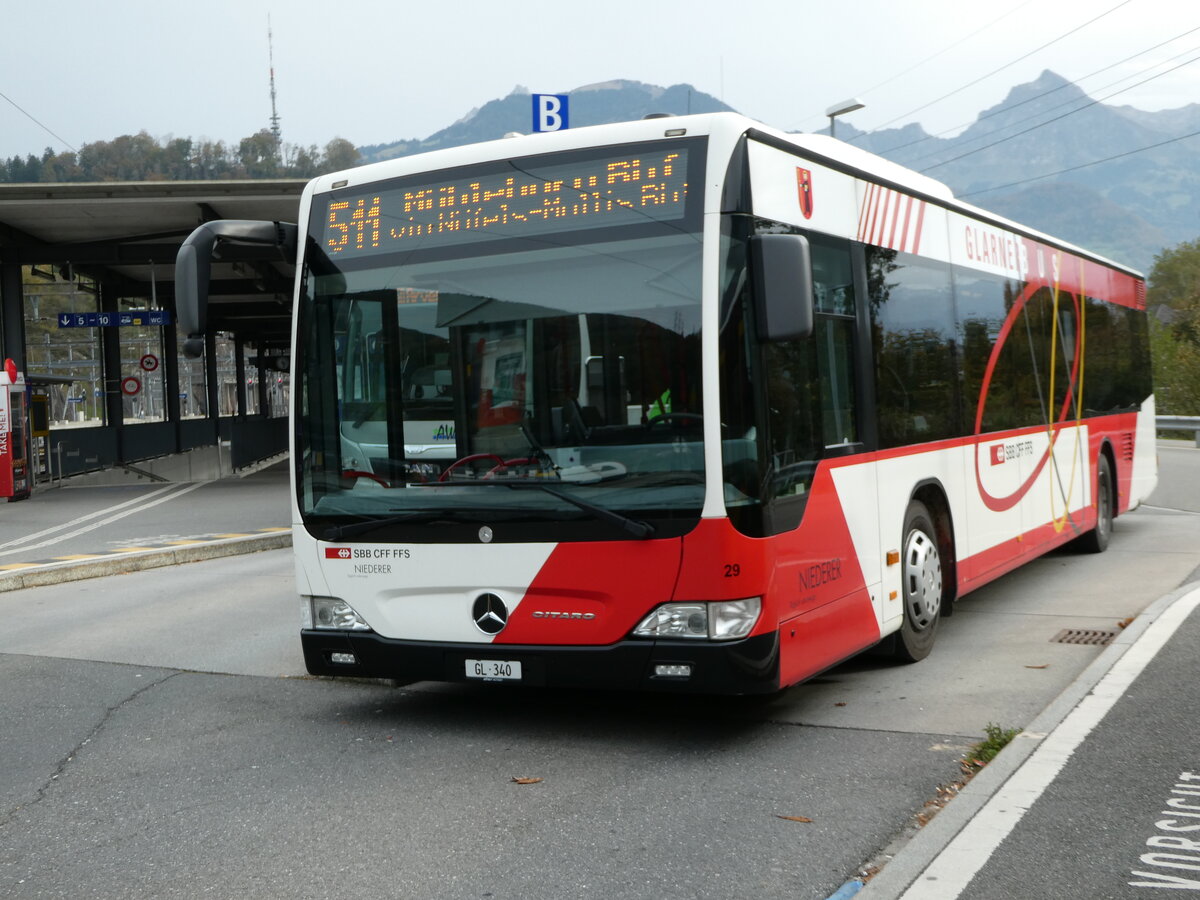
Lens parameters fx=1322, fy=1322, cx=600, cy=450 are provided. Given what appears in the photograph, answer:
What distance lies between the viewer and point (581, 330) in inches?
230

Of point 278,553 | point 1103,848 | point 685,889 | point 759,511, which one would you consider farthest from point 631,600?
point 278,553

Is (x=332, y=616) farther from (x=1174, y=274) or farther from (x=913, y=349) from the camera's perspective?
(x=1174, y=274)

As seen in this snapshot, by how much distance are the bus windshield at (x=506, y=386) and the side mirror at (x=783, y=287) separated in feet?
0.90

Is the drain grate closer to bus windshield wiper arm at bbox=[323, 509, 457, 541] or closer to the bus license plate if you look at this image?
the bus license plate

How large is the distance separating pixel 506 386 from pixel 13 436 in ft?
72.7

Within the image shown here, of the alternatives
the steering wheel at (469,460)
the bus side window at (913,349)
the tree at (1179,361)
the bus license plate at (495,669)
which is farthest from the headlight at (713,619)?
the tree at (1179,361)

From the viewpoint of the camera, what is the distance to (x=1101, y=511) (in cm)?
1256

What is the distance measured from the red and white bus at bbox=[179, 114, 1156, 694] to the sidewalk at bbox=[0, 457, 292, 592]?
8.18 metres

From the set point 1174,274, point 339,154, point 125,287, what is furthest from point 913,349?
point 1174,274

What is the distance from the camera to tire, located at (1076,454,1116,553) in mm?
12391

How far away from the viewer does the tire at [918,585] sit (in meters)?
7.38

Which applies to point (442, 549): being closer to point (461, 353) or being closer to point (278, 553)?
point (461, 353)

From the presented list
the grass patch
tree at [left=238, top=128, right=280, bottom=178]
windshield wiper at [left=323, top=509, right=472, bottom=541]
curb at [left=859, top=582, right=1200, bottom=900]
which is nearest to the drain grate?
curb at [left=859, top=582, right=1200, bottom=900]

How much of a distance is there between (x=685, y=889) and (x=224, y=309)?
42673 millimetres
